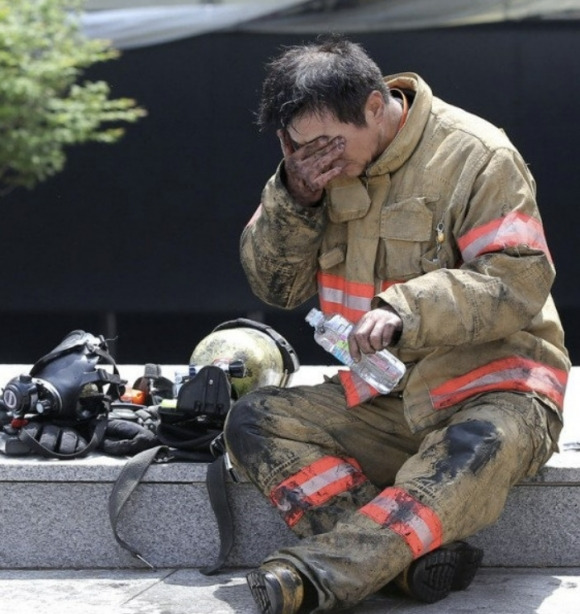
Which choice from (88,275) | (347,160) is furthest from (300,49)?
(88,275)

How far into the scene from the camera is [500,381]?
3.78 metres

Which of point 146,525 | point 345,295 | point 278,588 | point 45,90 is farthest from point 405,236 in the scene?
point 45,90

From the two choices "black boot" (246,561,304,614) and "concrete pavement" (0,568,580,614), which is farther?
"concrete pavement" (0,568,580,614)

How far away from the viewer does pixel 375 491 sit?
3.86 meters

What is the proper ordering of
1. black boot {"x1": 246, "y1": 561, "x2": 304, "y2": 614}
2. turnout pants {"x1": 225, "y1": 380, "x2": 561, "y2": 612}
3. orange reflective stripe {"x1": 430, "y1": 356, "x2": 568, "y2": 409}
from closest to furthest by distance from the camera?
black boot {"x1": 246, "y1": 561, "x2": 304, "y2": 614}, turnout pants {"x1": 225, "y1": 380, "x2": 561, "y2": 612}, orange reflective stripe {"x1": 430, "y1": 356, "x2": 568, "y2": 409}

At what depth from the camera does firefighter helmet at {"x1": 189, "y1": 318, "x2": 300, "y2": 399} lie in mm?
4746

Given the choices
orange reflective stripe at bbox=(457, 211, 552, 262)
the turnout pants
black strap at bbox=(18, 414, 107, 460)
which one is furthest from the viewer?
black strap at bbox=(18, 414, 107, 460)

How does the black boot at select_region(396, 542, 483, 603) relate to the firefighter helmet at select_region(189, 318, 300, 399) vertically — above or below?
below

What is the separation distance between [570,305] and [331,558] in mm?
6119

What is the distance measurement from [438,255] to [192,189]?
580 centimetres

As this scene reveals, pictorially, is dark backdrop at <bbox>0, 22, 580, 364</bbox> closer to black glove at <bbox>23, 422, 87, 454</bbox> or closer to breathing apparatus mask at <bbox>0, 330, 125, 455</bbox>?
breathing apparatus mask at <bbox>0, 330, 125, 455</bbox>

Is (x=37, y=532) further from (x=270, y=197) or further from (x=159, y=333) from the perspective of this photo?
(x=159, y=333)

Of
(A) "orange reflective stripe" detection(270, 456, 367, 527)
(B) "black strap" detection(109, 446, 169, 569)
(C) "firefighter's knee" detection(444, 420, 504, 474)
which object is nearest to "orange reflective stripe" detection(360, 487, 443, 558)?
(C) "firefighter's knee" detection(444, 420, 504, 474)

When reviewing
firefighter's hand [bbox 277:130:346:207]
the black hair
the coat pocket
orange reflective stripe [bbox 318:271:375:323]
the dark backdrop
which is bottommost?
the dark backdrop
